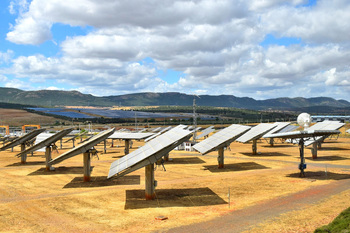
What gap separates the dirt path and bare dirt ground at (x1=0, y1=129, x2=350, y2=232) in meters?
0.09

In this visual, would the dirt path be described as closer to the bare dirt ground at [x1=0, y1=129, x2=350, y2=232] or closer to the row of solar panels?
the bare dirt ground at [x1=0, y1=129, x2=350, y2=232]

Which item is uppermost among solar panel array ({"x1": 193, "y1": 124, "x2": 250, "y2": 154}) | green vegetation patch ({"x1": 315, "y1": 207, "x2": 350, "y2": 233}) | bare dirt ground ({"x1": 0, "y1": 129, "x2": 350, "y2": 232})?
solar panel array ({"x1": 193, "y1": 124, "x2": 250, "y2": 154})

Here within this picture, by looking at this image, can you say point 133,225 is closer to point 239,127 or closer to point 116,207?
point 116,207

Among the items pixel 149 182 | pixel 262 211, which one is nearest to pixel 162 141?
pixel 149 182

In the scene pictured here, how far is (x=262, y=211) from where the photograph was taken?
27656 millimetres

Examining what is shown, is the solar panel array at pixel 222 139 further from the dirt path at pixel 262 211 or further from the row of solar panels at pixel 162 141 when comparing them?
the dirt path at pixel 262 211

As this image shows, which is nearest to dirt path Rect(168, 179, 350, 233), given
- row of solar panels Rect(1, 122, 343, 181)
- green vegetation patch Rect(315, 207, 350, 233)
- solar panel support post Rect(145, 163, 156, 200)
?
green vegetation patch Rect(315, 207, 350, 233)

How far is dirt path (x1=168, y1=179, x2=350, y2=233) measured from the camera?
23.9 m

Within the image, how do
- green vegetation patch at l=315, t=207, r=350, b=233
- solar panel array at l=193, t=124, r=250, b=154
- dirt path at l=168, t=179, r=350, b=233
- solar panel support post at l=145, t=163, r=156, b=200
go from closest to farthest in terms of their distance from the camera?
1. green vegetation patch at l=315, t=207, r=350, b=233
2. dirt path at l=168, t=179, r=350, b=233
3. solar panel support post at l=145, t=163, r=156, b=200
4. solar panel array at l=193, t=124, r=250, b=154

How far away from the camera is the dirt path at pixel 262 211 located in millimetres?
23938

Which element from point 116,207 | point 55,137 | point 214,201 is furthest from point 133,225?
point 55,137

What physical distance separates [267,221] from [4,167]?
50.1 m

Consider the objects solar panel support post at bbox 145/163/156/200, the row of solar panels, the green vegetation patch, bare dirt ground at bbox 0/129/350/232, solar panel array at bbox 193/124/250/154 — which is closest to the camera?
the green vegetation patch

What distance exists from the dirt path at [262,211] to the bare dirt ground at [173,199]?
0.29 ft
